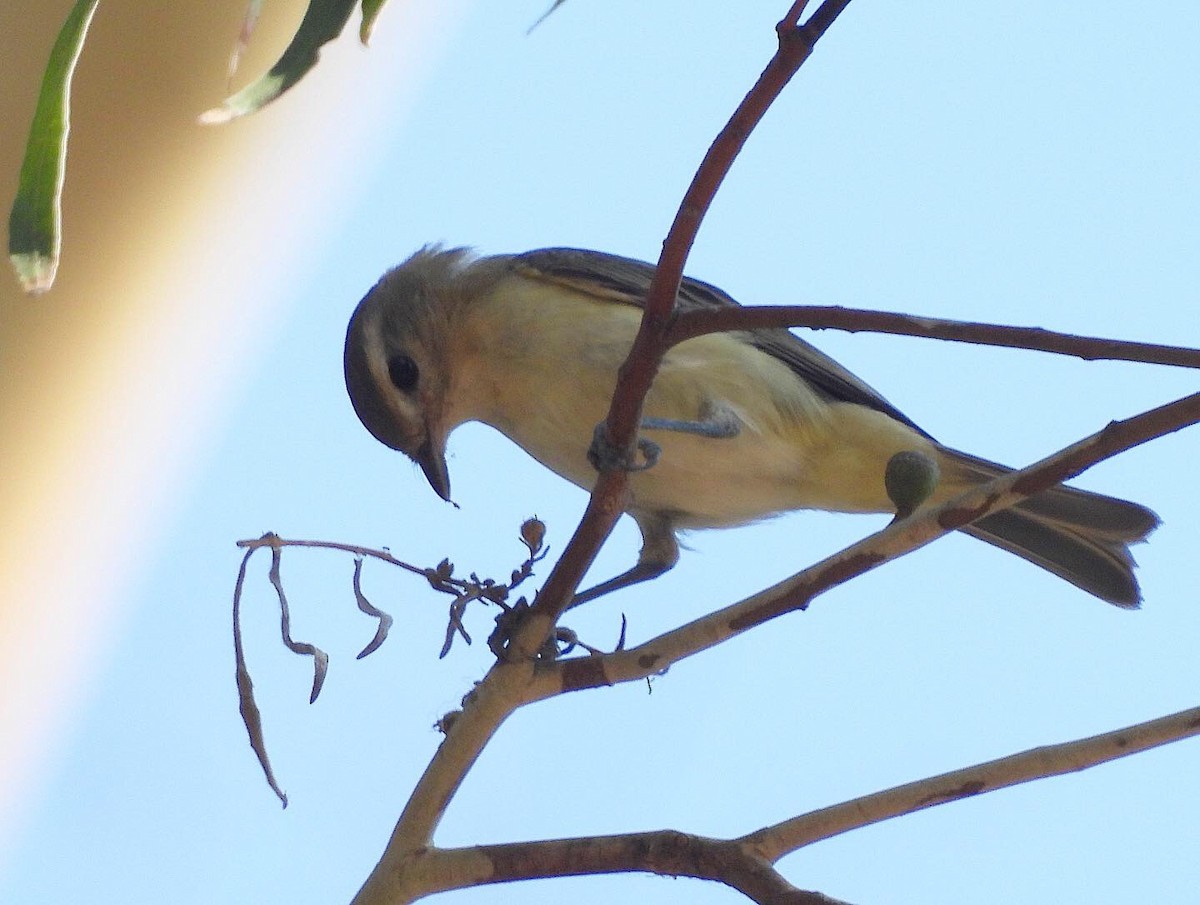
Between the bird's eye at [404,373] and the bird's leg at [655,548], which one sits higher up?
the bird's eye at [404,373]

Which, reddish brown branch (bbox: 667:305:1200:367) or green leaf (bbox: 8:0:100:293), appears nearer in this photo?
reddish brown branch (bbox: 667:305:1200:367)

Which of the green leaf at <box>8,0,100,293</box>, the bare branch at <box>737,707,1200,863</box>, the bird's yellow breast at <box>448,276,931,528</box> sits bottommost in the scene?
the bare branch at <box>737,707,1200,863</box>

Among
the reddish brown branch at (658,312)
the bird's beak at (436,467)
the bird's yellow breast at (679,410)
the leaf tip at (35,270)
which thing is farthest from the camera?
the bird's beak at (436,467)

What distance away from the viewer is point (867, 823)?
1336mm

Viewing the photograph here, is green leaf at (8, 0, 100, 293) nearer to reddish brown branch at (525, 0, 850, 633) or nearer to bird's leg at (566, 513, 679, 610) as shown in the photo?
reddish brown branch at (525, 0, 850, 633)

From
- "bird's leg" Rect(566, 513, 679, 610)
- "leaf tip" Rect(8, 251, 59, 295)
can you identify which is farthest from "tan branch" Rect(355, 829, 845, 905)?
"bird's leg" Rect(566, 513, 679, 610)

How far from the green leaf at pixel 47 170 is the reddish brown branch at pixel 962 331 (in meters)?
0.78

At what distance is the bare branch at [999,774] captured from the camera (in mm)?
1319

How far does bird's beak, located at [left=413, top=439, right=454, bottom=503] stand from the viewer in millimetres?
3453

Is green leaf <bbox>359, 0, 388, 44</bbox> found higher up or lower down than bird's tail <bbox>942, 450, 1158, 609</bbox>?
lower down

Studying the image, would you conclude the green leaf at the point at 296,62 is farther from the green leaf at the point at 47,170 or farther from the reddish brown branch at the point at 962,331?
Result: the reddish brown branch at the point at 962,331

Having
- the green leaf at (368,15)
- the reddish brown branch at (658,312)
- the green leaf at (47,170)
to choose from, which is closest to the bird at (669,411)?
the reddish brown branch at (658,312)

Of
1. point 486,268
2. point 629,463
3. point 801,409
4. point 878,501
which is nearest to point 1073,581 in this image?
point 878,501

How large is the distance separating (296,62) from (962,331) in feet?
2.60
